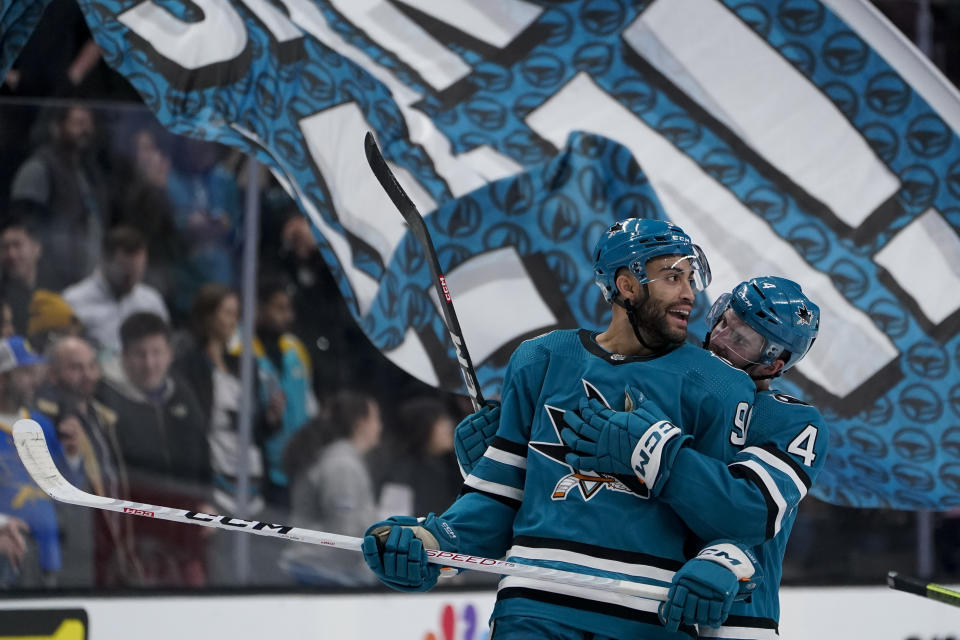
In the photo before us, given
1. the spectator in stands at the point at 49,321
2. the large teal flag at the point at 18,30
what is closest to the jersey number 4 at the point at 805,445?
the large teal flag at the point at 18,30

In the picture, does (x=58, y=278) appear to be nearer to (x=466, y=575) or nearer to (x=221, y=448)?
(x=221, y=448)

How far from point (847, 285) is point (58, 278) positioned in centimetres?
244

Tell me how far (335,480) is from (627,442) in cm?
254

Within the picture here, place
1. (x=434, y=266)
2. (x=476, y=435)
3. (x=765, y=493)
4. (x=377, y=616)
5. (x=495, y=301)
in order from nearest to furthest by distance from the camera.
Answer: (x=765, y=493) < (x=476, y=435) < (x=434, y=266) < (x=495, y=301) < (x=377, y=616)

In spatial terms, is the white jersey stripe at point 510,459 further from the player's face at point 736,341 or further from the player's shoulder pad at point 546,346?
the player's face at point 736,341

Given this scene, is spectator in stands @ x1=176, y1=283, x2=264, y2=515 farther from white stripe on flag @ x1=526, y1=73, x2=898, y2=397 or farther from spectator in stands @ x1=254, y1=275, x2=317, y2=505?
white stripe on flag @ x1=526, y1=73, x2=898, y2=397

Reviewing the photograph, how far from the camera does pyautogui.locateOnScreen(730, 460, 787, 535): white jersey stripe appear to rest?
212 centimetres

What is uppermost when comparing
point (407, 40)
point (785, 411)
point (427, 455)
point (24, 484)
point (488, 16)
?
point (488, 16)

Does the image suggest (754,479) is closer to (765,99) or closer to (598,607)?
(598,607)

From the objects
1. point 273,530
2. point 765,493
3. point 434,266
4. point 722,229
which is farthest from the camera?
point 722,229

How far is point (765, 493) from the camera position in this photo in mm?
2117

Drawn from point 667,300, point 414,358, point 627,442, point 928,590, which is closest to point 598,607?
point 627,442

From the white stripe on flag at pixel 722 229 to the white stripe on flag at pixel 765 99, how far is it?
0.18m

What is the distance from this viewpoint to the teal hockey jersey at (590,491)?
212cm
